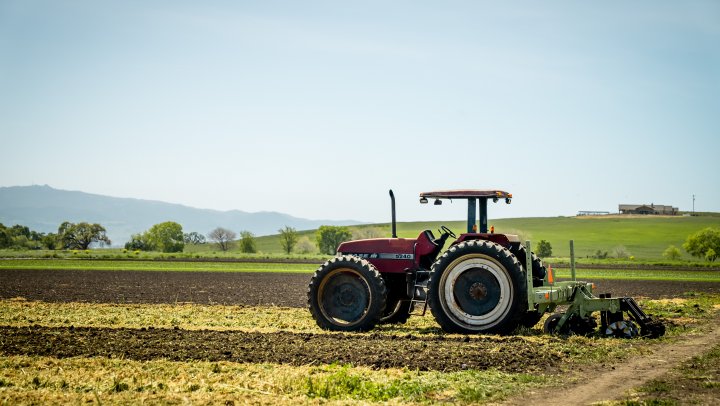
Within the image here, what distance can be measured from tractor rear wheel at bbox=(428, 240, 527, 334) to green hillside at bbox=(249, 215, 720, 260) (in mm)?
89952

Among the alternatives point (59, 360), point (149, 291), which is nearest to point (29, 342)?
point (59, 360)

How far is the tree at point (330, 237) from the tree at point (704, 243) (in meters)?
43.9

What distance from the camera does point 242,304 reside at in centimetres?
2183

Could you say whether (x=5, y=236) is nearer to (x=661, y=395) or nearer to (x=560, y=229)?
(x=560, y=229)

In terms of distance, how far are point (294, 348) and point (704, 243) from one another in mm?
84003

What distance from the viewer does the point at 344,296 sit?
14.5 meters

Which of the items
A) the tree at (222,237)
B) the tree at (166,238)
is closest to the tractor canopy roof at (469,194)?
the tree at (166,238)

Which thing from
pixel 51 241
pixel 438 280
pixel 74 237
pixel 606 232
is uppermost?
pixel 606 232

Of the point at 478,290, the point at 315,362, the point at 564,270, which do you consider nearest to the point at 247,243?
the point at 564,270

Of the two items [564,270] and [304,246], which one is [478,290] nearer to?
[564,270]

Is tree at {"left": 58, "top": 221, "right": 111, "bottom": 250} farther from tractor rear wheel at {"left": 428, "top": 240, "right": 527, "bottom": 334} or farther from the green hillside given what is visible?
tractor rear wheel at {"left": 428, "top": 240, "right": 527, "bottom": 334}

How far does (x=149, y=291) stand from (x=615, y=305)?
64.7ft

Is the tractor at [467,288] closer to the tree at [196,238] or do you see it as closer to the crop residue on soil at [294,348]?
the crop residue on soil at [294,348]

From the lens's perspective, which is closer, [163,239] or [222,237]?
[163,239]
